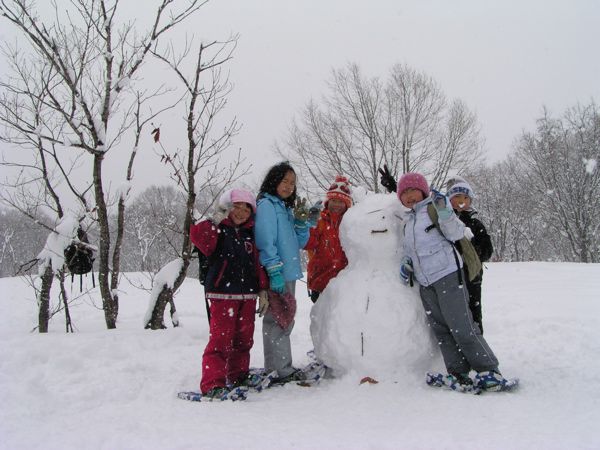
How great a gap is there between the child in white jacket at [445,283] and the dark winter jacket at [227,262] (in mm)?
1174

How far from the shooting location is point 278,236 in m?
3.33

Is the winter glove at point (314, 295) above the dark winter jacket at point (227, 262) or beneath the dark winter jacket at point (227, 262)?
beneath

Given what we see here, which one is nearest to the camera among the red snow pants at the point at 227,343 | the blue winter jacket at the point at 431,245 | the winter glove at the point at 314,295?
the red snow pants at the point at 227,343

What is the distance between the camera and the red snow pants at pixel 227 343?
9.78 feet

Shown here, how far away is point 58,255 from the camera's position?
443 centimetres

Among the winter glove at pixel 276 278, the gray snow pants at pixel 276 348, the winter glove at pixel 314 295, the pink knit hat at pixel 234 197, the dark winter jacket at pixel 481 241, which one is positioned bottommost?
the gray snow pants at pixel 276 348

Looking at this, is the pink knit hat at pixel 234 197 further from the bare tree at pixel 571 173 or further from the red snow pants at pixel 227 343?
the bare tree at pixel 571 173

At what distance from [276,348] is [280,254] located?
0.73 meters

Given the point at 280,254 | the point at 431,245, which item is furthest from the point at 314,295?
the point at 431,245

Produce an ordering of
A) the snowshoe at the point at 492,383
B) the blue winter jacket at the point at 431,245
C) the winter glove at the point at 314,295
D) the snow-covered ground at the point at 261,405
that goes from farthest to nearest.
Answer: the winter glove at the point at 314,295, the blue winter jacket at the point at 431,245, the snowshoe at the point at 492,383, the snow-covered ground at the point at 261,405

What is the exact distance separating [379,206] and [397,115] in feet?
48.0

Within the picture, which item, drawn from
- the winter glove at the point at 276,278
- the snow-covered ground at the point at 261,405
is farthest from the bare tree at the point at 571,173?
the winter glove at the point at 276,278

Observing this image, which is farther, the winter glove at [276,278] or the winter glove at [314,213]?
the winter glove at [314,213]

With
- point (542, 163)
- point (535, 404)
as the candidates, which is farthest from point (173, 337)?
point (542, 163)
